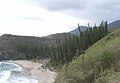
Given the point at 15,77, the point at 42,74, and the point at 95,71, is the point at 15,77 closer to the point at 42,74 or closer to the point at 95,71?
the point at 42,74

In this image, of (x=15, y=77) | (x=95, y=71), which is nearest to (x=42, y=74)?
(x=15, y=77)

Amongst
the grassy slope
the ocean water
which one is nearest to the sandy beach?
the ocean water

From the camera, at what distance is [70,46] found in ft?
208

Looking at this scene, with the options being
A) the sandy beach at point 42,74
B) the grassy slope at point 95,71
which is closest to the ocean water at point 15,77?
the sandy beach at point 42,74

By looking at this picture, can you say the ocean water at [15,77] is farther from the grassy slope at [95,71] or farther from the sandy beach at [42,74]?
the grassy slope at [95,71]

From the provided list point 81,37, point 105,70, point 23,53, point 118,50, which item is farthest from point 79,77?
point 23,53

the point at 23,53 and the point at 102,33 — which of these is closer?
the point at 102,33

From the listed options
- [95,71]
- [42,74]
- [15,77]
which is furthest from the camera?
[42,74]

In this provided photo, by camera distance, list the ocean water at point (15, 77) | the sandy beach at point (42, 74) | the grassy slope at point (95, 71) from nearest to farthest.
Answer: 1. the grassy slope at point (95, 71)
2. the sandy beach at point (42, 74)
3. the ocean water at point (15, 77)

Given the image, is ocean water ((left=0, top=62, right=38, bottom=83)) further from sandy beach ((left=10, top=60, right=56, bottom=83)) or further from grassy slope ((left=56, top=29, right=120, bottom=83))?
grassy slope ((left=56, top=29, right=120, bottom=83))

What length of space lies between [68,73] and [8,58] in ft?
512

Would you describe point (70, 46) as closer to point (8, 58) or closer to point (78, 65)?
point (78, 65)

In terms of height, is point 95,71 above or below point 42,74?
above

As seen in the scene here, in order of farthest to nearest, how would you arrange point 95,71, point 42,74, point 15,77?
point 42,74
point 15,77
point 95,71
